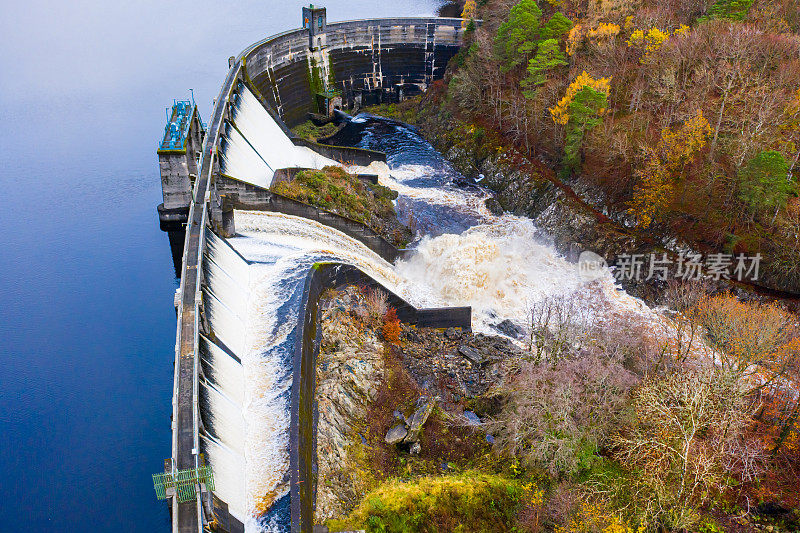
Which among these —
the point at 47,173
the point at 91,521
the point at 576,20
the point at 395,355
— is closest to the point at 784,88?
the point at 576,20

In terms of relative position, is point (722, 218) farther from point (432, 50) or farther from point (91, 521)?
point (432, 50)

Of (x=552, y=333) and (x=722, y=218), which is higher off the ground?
(x=722, y=218)

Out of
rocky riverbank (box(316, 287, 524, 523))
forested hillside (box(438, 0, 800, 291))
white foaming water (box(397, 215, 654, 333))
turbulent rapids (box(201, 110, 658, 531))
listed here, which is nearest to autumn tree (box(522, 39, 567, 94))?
forested hillside (box(438, 0, 800, 291))

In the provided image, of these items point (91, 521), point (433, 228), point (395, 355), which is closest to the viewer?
point (91, 521)

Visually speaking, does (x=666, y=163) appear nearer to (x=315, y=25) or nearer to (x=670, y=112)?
(x=670, y=112)

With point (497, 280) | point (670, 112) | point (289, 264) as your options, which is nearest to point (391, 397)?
point (289, 264)
